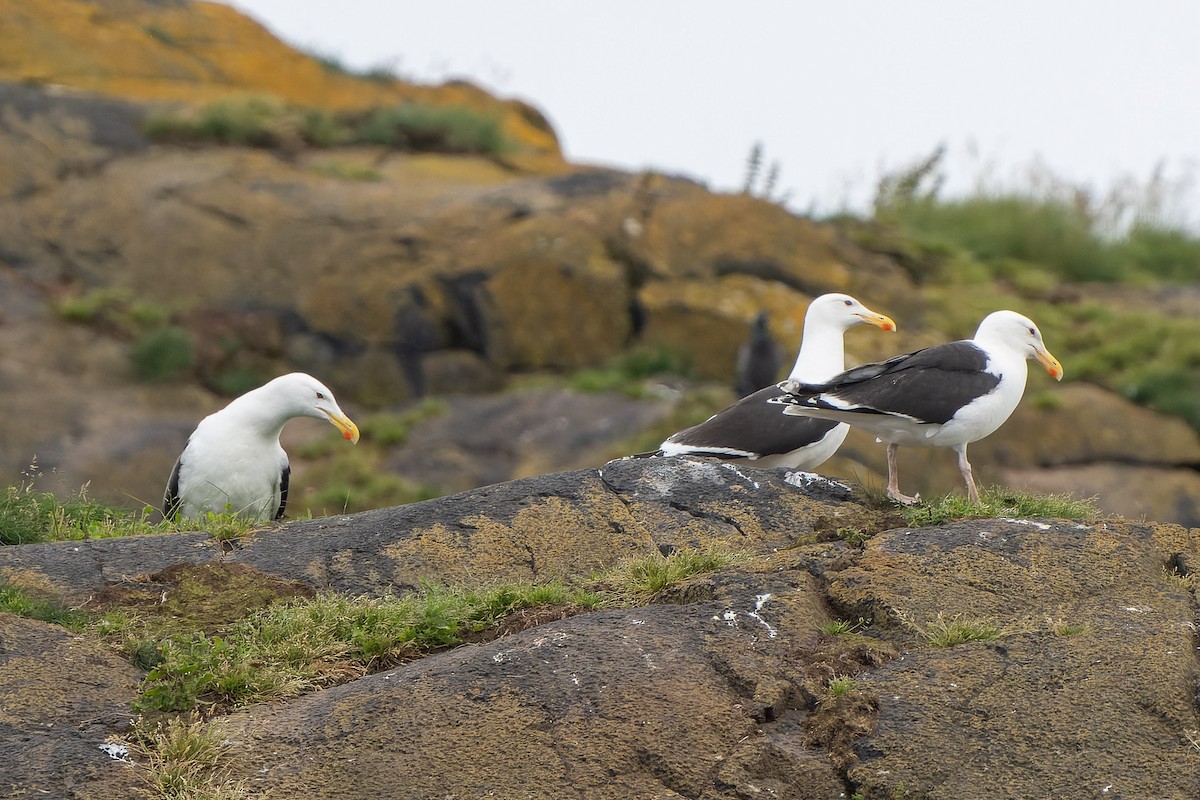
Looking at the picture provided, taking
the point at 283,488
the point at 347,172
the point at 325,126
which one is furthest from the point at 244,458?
the point at 325,126

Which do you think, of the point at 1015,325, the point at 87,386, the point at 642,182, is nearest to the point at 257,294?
the point at 87,386

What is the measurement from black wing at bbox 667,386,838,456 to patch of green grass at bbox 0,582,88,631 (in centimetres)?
400

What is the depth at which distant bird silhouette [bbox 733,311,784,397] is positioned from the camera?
1675cm

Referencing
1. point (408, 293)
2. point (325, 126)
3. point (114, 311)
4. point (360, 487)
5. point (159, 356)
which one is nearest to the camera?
point (360, 487)

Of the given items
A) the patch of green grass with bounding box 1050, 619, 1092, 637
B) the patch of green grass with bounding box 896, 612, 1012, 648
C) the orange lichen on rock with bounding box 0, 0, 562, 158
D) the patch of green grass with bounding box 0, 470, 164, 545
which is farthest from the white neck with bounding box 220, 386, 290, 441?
the orange lichen on rock with bounding box 0, 0, 562, 158

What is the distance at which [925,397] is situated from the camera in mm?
7805

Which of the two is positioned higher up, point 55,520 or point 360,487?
point 55,520

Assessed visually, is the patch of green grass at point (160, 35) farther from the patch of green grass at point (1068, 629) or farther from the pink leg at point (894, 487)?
the patch of green grass at point (1068, 629)

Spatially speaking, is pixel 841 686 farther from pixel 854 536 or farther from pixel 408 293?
pixel 408 293

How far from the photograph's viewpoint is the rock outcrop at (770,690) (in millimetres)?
5055

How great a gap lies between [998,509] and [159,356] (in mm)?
14462

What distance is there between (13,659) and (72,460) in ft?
40.8

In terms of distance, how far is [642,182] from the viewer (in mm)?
21656

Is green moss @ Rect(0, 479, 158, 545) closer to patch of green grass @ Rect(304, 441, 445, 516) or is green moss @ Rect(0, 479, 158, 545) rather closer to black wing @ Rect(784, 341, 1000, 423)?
black wing @ Rect(784, 341, 1000, 423)
